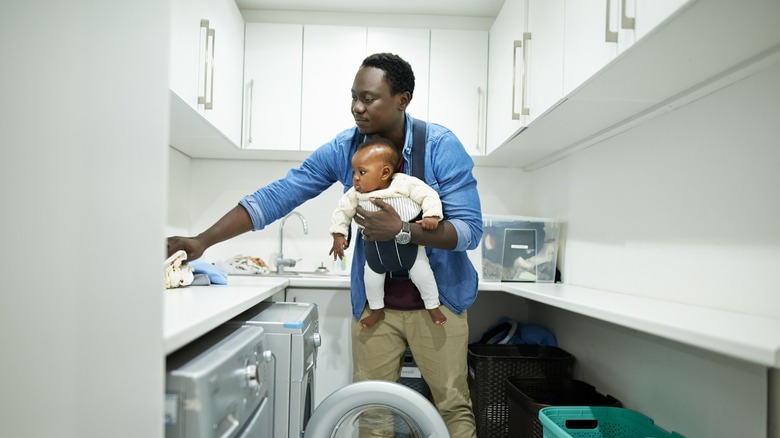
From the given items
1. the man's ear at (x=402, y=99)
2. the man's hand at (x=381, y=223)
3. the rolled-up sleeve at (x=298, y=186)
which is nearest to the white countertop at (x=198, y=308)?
the rolled-up sleeve at (x=298, y=186)

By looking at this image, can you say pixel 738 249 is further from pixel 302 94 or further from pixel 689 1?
pixel 302 94

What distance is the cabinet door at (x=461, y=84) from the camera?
2377mm

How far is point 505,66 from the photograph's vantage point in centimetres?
211

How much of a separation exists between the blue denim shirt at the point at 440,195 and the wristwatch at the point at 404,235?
15 cm

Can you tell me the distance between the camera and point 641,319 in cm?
102

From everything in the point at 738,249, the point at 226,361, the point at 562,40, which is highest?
the point at 562,40

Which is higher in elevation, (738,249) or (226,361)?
(738,249)

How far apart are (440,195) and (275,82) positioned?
134 cm

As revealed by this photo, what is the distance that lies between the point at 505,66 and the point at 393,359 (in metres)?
1.42

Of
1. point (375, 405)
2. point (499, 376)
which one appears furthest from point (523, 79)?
point (375, 405)

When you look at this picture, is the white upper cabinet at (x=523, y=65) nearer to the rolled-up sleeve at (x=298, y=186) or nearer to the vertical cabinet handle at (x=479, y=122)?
the vertical cabinet handle at (x=479, y=122)

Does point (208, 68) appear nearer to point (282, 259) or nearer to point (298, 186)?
point (298, 186)

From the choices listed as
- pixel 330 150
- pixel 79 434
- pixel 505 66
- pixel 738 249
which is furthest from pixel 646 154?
pixel 79 434

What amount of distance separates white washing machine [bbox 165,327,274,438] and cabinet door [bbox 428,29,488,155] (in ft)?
5.27
